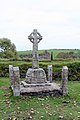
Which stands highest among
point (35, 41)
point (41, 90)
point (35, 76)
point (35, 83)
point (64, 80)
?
point (35, 41)

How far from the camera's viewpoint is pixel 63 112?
12922 millimetres

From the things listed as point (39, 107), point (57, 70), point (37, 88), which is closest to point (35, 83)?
point (37, 88)

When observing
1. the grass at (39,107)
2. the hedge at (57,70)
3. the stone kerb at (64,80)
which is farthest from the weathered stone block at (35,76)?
the hedge at (57,70)

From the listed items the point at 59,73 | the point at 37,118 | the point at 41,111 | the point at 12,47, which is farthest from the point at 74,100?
the point at 12,47

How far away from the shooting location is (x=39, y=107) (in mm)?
13812

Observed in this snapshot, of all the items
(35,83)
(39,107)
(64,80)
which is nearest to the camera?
(39,107)

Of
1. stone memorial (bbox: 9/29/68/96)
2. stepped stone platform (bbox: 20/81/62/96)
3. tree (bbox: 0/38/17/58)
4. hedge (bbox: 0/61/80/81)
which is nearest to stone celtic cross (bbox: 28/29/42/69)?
stone memorial (bbox: 9/29/68/96)

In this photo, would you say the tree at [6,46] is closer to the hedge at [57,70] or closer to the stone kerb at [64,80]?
the hedge at [57,70]

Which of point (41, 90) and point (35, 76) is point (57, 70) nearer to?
point (35, 76)

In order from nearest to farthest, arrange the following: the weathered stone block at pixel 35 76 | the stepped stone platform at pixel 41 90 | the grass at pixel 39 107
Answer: the grass at pixel 39 107 < the stepped stone platform at pixel 41 90 < the weathered stone block at pixel 35 76

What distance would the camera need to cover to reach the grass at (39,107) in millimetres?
12258

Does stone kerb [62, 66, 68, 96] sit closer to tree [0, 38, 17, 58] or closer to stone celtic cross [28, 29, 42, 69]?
stone celtic cross [28, 29, 42, 69]

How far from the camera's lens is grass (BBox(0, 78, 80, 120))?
12.3 meters

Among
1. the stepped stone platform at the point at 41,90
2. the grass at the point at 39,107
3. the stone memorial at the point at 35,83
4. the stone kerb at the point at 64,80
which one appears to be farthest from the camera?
the stone kerb at the point at 64,80
